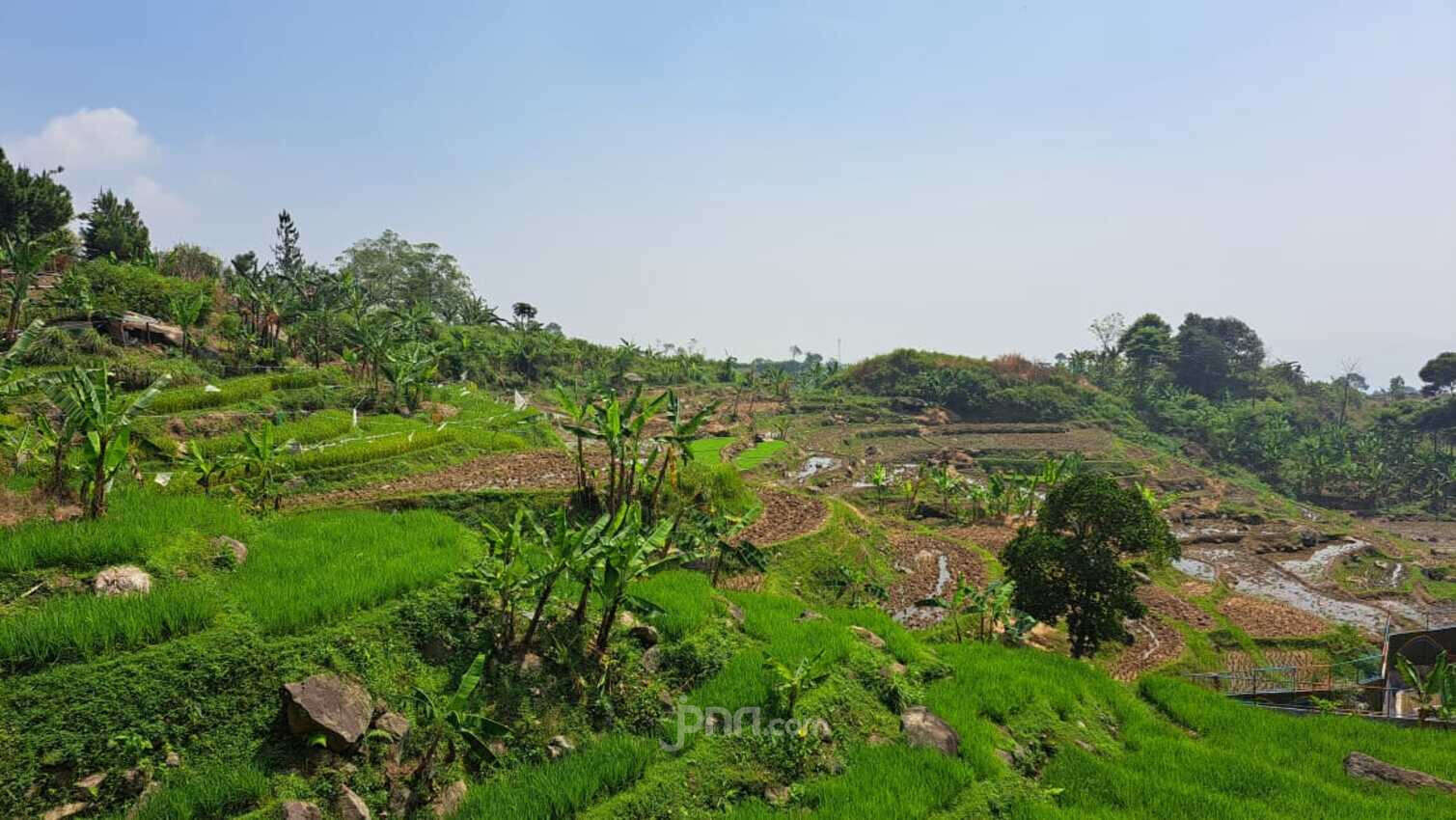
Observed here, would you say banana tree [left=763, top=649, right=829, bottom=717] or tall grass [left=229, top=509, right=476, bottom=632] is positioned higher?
tall grass [left=229, top=509, right=476, bottom=632]

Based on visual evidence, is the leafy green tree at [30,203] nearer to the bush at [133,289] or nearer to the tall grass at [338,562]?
the bush at [133,289]

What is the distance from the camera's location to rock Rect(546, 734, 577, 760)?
714 centimetres

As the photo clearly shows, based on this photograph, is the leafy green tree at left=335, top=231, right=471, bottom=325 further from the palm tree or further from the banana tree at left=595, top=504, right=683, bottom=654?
the banana tree at left=595, top=504, right=683, bottom=654

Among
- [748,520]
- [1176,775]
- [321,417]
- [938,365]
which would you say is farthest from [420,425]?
[938,365]

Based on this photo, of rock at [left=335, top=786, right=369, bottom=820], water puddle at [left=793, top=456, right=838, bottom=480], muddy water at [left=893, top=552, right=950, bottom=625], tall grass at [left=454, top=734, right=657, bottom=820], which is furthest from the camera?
water puddle at [left=793, top=456, right=838, bottom=480]

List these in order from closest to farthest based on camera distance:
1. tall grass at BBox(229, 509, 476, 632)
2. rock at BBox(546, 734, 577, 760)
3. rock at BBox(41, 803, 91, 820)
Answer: rock at BBox(41, 803, 91, 820)
rock at BBox(546, 734, 577, 760)
tall grass at BBox(229, 509, 476, 632)

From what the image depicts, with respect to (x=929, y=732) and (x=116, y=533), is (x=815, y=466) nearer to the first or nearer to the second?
(x=929, y=732)

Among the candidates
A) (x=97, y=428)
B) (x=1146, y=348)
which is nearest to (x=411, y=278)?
(x=97, y=428)

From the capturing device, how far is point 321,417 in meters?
21.3

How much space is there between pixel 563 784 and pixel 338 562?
5.05m

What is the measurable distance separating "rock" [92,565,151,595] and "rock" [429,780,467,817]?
4.28 metres

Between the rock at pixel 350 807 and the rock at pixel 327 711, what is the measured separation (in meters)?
0.47

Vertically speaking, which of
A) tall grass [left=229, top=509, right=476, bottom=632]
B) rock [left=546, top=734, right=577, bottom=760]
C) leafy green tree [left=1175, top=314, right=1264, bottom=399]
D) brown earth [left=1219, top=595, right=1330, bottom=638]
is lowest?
brown earth [left=1219, top=595, right=1330, bottom=638]

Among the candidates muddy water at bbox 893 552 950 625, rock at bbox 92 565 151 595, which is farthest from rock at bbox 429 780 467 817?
muddy water at bbox 893 552 950 625
